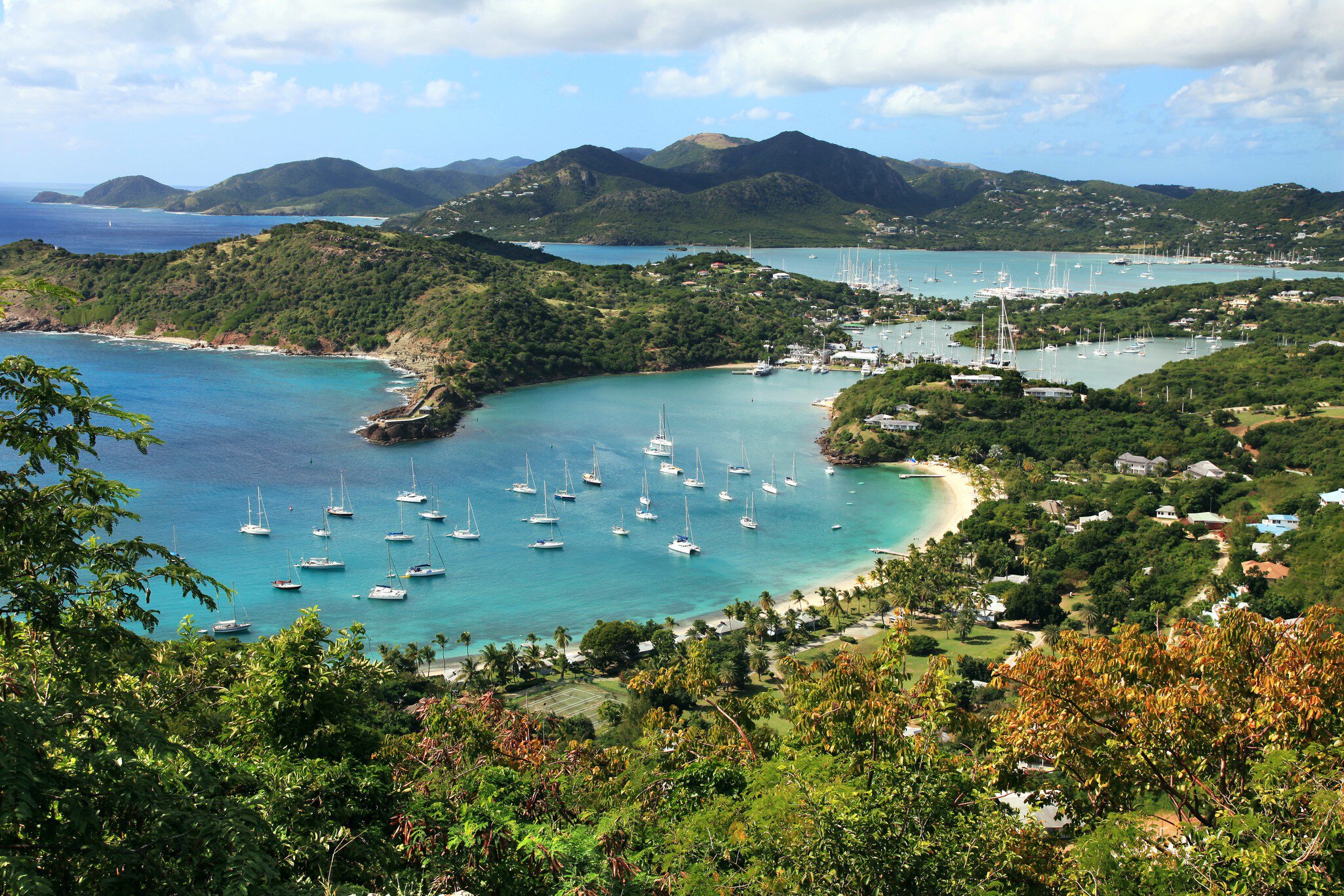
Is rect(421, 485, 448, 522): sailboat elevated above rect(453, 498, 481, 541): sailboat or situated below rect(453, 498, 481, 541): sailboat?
above

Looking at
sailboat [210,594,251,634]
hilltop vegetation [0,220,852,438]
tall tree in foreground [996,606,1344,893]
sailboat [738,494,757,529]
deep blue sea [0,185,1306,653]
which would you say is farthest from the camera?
hilltop vegetation [0,220,852,438]

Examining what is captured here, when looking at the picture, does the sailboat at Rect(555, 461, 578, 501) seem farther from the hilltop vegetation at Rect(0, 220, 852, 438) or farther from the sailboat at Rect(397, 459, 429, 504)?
the hilltop vegetation at Rect(0, 220, 852, 438)

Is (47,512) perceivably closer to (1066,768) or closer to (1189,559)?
(1066,768)

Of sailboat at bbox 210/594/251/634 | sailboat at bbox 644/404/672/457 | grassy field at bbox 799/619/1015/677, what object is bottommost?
grassy field at bbox 799/619/1015/677

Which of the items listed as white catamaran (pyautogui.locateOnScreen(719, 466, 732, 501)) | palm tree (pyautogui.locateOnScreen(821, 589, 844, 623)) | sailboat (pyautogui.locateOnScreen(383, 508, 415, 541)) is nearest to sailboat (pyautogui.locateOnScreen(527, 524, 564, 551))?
sailboat (pyautogui.locateOnScreen(383, 508, 415, 541))

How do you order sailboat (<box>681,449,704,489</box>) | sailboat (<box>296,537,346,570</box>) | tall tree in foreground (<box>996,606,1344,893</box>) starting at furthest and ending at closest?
sailboat (<box>681,449,704,489</box>) → sailboat (<box>296,537,346,570</box>) → tall tree in foreground (<box>996,606,1344,893</box>)

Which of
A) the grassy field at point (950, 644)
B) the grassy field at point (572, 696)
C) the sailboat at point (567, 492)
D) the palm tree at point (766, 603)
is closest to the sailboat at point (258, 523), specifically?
the sailboat at point (567, 492)

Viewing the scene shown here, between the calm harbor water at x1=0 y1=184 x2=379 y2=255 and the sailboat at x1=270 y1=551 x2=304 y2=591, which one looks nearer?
the sailboat at x1=270 y1=551 x2=304 y2=591
